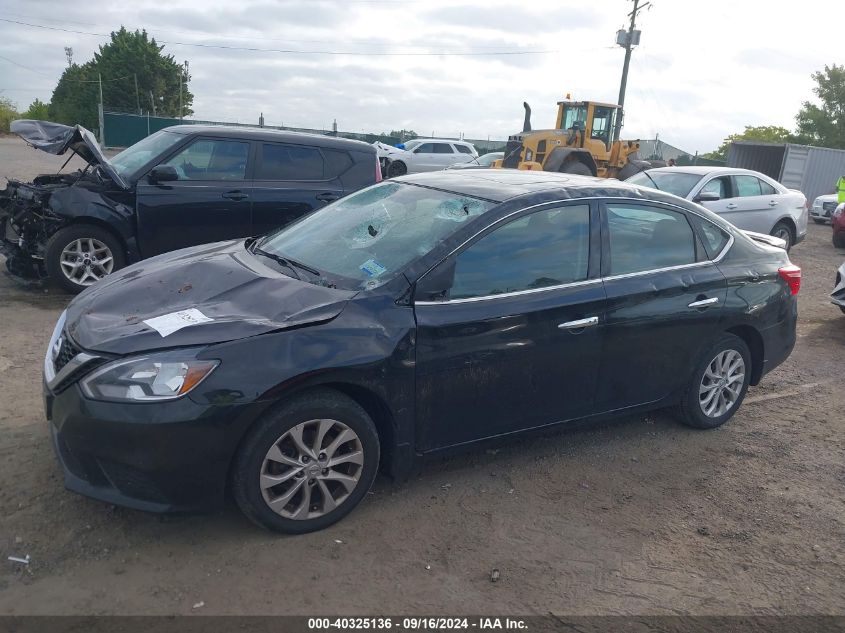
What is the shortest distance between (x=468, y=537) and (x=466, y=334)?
999 mm

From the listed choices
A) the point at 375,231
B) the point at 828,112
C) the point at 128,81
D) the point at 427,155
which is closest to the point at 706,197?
the point at 375,231

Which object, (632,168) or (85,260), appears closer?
(85,260)

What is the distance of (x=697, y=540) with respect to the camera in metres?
3.70

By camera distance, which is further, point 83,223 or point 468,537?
point 83,223

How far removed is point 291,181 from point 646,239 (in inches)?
184

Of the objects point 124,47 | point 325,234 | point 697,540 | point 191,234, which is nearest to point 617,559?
point 697,540

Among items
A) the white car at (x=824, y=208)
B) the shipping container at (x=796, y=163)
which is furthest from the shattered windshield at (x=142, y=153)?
the shipping container at (x=796, y=163)

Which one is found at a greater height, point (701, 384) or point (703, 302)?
point (703, 302)

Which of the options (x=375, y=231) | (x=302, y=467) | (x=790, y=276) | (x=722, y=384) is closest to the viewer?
(x=302, y=467)

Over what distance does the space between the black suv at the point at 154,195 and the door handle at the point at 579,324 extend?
185 inches

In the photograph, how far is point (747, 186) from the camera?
12.6 metres

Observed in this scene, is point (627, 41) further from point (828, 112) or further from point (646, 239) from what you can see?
point (646, 239)

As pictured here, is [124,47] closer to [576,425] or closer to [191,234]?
[191,234]

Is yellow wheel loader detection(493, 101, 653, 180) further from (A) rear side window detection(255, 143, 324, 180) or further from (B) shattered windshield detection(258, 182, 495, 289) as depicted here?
(B) shattered windshield detection(258, 182, 495, 289)
